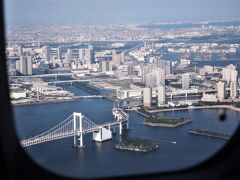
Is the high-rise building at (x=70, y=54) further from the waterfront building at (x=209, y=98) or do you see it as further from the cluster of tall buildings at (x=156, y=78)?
the waterfront building at (x=209, y=98)

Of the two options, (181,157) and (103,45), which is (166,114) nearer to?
(181,157)

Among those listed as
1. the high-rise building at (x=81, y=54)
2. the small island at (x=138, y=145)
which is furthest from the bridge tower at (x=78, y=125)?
the high-rise building at (x=81, y=54)

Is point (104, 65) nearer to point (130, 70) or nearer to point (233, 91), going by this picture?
point (130, 70)

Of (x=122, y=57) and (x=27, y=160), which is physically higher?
(x=122, y=57)

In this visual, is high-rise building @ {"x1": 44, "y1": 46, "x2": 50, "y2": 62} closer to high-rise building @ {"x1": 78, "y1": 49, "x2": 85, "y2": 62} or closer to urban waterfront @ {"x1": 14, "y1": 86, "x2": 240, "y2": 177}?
high-rise building @ {"x1": 78, "y1": 49, "x2": 85, "y2": 62}

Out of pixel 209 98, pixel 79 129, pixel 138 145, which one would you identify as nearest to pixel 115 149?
pixel 138 145

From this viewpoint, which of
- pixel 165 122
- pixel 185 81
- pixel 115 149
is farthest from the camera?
pixel 185 81
